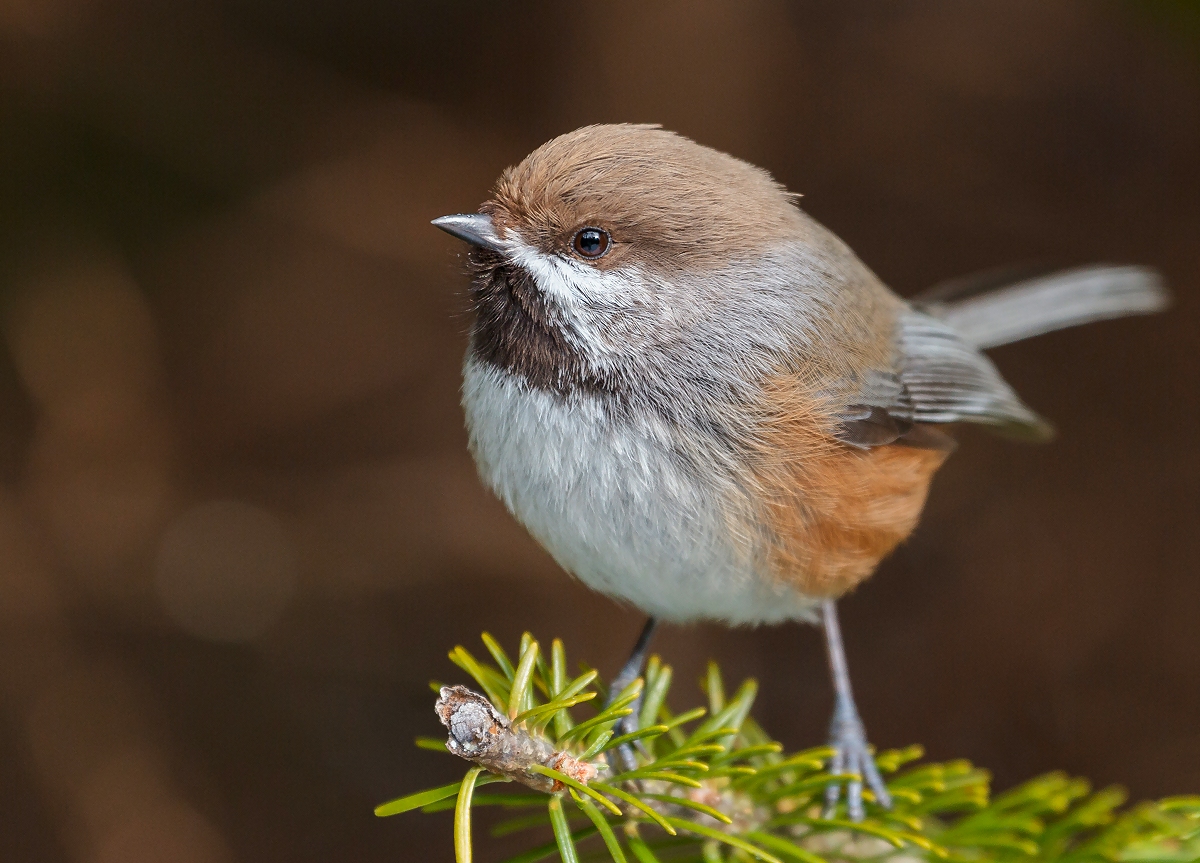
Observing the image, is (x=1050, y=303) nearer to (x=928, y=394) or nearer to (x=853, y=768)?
(x=928, y=394)

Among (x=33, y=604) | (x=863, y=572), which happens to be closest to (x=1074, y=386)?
(x=863, y=572)

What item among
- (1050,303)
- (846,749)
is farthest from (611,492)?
(1050,303)

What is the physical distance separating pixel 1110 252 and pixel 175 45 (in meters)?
3.44

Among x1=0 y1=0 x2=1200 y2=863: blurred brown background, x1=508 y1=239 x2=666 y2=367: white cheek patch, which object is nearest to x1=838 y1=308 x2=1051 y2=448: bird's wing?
x1=508 y1=239 x2=666 y2=367: white cheek patch

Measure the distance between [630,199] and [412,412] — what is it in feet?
7.39

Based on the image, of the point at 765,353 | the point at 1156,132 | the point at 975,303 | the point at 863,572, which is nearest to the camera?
the point at 765,353

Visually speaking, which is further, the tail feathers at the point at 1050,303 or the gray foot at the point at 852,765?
the tail feathers at the point at 1050,303

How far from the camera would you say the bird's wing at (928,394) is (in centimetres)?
228

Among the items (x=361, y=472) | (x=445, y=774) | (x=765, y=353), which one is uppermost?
(x=765, y=353)

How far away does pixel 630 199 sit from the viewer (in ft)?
6.43

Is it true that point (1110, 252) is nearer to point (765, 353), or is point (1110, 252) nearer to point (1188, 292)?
point (1188, 292)

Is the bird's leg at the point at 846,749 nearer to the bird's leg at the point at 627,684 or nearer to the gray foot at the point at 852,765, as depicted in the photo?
the gray foot at the point at 852,765

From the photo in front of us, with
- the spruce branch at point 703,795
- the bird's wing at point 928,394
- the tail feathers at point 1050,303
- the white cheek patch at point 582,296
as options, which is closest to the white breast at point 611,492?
the white cheek patch at point 582,296

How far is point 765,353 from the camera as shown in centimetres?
208
